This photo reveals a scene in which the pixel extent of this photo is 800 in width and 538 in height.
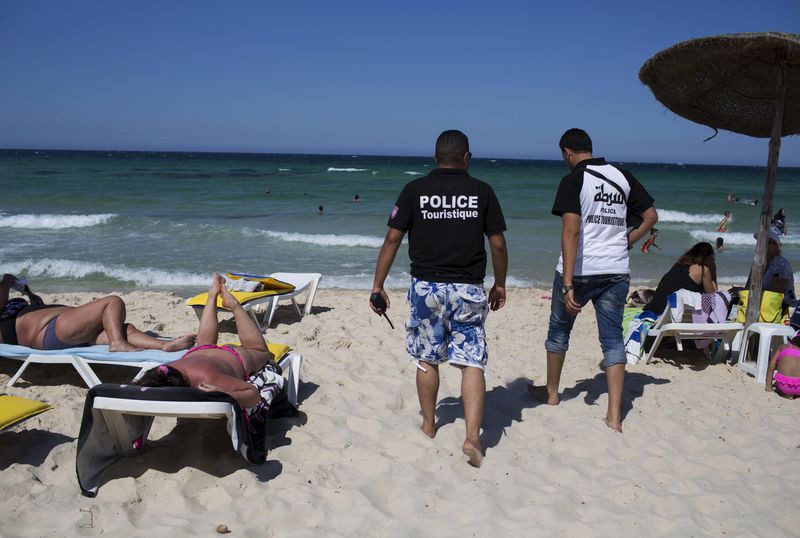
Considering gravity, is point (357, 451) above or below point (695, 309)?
below

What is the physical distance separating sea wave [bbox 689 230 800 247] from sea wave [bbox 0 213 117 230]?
16074mm

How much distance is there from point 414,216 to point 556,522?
1579mm

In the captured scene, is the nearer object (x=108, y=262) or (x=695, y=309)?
(x=695, y=309)

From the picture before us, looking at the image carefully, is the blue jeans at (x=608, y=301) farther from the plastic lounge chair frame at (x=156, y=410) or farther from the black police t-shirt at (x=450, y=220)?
the plastic lounge chair frame at (x=156, y=410)

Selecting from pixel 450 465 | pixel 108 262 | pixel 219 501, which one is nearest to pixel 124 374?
pixel 219 501

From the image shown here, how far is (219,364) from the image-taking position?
11.1 ft

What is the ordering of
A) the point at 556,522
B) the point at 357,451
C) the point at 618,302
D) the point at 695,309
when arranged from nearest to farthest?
the point at 556,522, the point at 357,451, the point at 618,302, the point at 695,309

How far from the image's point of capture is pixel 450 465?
3.21 meters

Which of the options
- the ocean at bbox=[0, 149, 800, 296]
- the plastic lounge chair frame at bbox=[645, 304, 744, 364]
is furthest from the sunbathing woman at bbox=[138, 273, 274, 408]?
the ocean at bbox=[0, 149, 800, 296]

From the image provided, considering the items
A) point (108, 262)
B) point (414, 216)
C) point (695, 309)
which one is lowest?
point (108, 262)

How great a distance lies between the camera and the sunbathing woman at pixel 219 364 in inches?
118

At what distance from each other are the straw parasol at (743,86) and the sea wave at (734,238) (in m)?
11.3

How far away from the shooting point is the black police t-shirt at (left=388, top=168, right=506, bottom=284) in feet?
10.3

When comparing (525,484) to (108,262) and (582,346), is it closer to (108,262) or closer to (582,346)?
(582,346)
